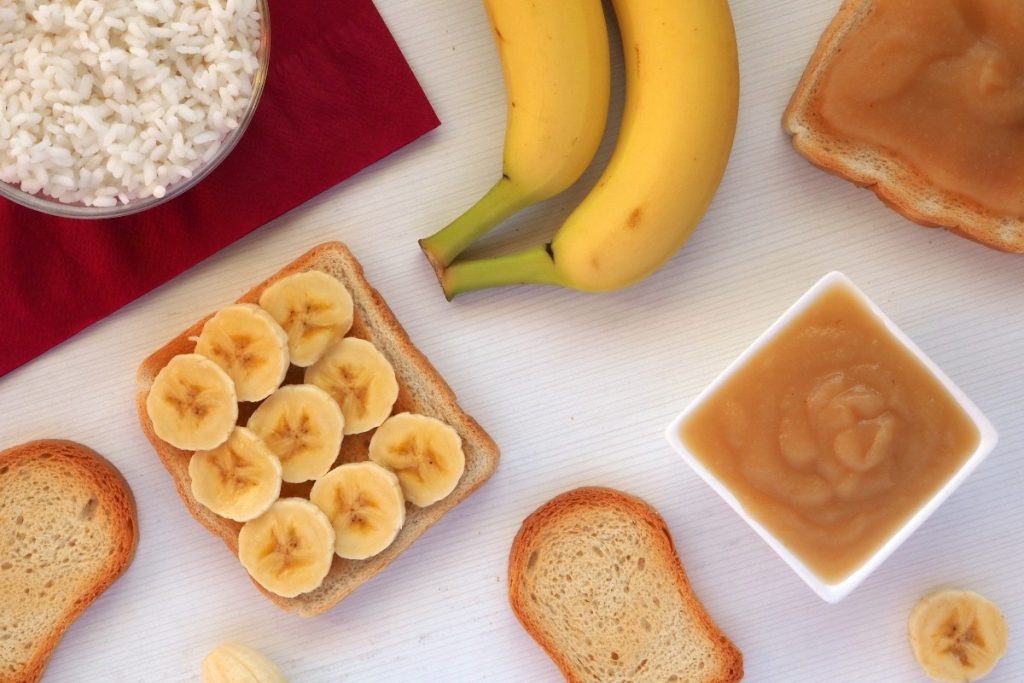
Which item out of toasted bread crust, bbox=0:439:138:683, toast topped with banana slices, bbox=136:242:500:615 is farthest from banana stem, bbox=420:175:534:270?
toasted bread crust, bbox=0:439:138:683

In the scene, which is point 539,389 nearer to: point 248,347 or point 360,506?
point 360,506

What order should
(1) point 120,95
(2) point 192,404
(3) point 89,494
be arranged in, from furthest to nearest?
(3) point 89,494 < (2) point 192,404 < (1) point 120,95

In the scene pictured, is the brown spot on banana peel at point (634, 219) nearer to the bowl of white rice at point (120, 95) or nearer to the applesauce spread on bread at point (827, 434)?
the applesauce spread on bread at point (827, 434)

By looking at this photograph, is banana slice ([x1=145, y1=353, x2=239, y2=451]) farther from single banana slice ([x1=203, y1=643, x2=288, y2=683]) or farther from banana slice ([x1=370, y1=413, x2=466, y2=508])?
single banana slice ([x1=203, y1=643, x2=288, y2=683])

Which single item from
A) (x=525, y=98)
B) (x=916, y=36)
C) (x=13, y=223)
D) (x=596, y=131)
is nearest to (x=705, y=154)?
(x=596, y=131)

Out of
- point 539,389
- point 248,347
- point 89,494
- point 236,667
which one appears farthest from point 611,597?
point 89,494
